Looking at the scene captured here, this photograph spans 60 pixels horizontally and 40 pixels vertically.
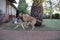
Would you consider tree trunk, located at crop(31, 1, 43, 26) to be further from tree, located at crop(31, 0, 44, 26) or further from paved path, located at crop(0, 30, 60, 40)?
paved path, located at crop(0, 30, 60, 40)

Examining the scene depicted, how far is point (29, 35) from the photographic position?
856 centimetres

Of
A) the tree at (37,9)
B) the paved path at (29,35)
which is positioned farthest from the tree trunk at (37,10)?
the paved path at (29,35)

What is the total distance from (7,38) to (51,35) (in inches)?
93.7

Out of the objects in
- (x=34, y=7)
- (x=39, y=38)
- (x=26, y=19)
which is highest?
(x=34, y=7)

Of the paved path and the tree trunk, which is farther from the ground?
the tree trunk

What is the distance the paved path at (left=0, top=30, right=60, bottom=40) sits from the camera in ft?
27.1

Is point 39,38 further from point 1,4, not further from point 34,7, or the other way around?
point 1,4

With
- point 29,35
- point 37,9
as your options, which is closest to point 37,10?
point 37,9

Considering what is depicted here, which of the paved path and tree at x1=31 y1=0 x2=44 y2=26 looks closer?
the paved path

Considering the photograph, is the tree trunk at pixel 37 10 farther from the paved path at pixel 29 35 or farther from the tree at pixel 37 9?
the paved path at pixel 29 35

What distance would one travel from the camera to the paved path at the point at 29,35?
27.1ft

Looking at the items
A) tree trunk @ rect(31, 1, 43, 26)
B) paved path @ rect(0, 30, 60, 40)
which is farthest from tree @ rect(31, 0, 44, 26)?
paved path @ rect(0, 30, 60, 40)

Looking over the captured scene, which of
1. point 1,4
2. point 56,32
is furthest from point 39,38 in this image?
point 1,4

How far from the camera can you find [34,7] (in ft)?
39.3
